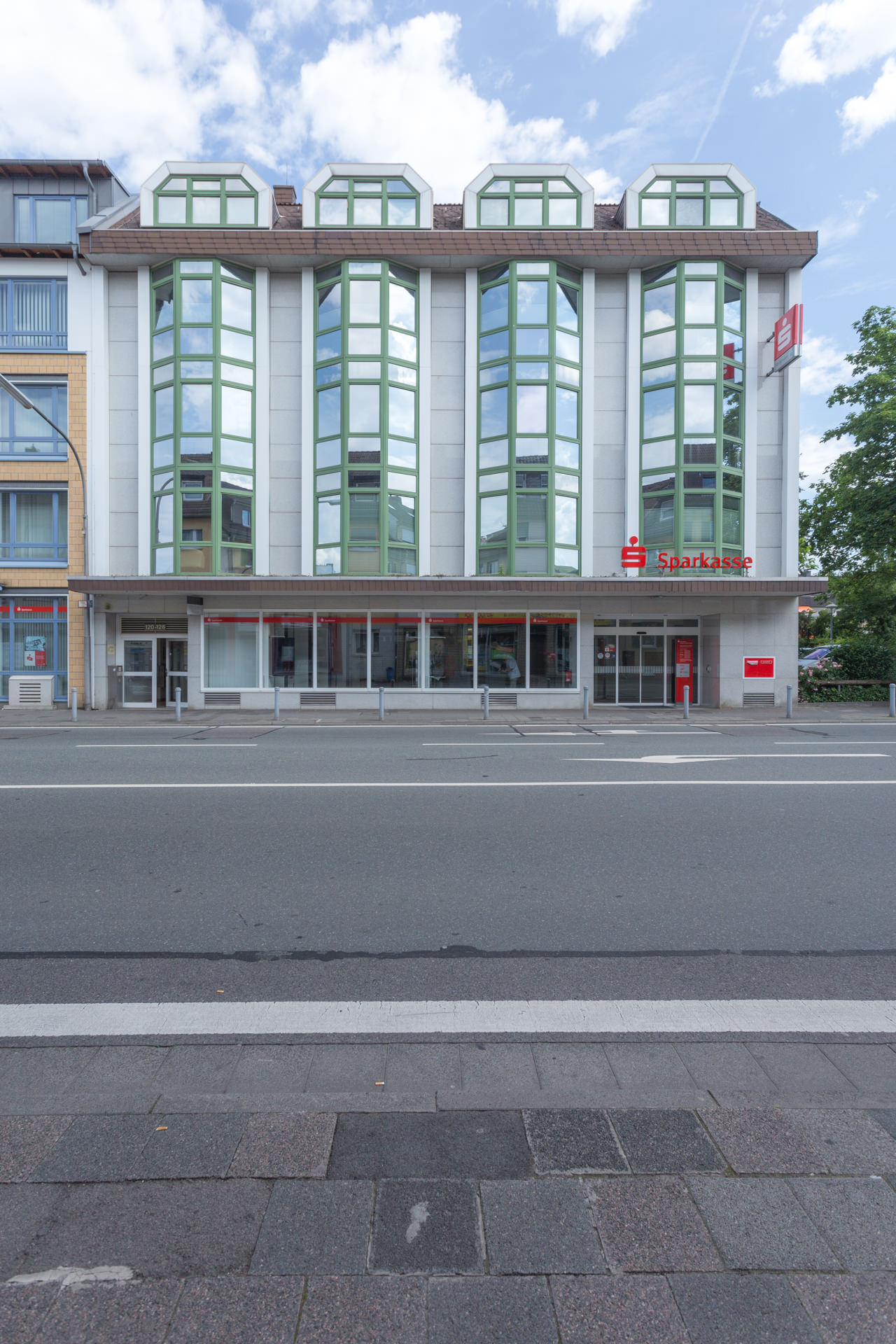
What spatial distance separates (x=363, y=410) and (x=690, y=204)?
11223mm

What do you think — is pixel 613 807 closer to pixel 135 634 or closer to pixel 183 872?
pixel 183 872

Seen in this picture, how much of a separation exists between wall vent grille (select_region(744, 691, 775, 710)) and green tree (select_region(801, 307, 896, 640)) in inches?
253

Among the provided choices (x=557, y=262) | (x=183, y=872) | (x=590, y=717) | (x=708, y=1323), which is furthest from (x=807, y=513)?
(x=708, y=1323)

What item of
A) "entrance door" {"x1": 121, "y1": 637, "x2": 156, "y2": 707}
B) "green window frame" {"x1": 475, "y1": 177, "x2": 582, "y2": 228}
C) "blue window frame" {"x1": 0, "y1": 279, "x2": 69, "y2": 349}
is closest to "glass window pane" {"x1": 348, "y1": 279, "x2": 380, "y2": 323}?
"green window frame" {"x1": 475, "y1": 177, "x2": 582, "y2": 228}

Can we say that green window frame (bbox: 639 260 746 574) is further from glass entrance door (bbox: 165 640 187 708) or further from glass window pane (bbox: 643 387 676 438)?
glass entrance door (bbox: 165 640 187 708)

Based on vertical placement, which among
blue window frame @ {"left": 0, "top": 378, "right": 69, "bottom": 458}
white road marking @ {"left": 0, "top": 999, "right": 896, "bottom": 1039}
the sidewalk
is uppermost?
blue window frame @ {"left": 0, "top": 378, "right": 69, "bottom": 458}

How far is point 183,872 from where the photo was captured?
5230 millimetres

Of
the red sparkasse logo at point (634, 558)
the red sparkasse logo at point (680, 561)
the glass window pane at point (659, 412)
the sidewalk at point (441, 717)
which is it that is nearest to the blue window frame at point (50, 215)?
the sidewalk at point (441, 717)

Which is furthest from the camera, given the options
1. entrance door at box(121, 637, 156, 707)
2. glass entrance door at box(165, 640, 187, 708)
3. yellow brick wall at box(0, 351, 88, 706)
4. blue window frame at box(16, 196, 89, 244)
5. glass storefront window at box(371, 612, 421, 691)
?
blue window frame at box(16, 196, 89, 244)

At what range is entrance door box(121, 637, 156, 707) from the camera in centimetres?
2105

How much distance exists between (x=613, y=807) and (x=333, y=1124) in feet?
16.8

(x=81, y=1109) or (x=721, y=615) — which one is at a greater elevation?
(x=721, y=615)

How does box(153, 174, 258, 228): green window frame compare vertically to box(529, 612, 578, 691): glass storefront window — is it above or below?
above

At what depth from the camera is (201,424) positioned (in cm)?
1989
